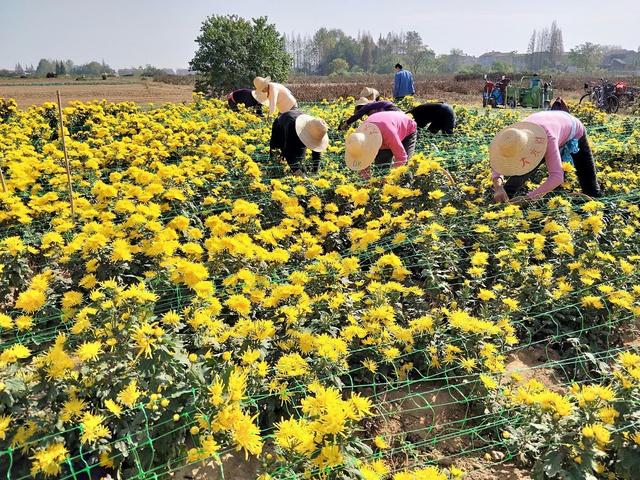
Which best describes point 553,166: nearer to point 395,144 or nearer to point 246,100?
point 395,144

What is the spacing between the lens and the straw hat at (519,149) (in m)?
4.08

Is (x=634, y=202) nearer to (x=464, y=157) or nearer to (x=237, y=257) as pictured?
(x=464, y=157)

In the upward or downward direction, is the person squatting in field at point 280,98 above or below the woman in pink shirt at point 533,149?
above

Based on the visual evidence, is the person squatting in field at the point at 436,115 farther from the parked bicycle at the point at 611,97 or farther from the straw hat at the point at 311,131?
the parked bicycle at the point at 611,97

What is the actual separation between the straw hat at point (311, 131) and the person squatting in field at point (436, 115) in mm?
2072

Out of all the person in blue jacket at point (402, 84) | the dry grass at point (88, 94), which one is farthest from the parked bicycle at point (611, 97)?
the dry grass at point (88, 94)

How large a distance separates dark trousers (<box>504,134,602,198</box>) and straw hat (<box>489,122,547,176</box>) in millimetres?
427

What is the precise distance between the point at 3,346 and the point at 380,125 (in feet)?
12.3

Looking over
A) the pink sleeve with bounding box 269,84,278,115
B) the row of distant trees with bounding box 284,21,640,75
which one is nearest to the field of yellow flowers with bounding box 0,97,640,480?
the pink sleeve with bounding box 269,84,278,115

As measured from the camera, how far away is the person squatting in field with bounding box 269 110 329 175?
209 inches

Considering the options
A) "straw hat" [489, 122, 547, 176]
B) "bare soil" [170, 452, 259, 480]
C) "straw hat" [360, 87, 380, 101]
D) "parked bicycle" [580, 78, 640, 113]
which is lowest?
"bare soil" [170, 452, 259, 480]

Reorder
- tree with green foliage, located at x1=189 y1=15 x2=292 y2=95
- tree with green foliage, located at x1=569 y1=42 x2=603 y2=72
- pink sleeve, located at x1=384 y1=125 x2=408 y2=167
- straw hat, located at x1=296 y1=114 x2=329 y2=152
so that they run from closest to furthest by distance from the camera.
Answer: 1. pink sleeve, located at x1=384 y1=125 x2=408 y2=167
2. straw hat, located at x1=296 y1=114 x2=329 y2=152
3. tree with green foliage, located at x1=189 y1=15 x2=292 y2=95
4. tree with green foliage, located at x1=569 y1=42 x2=603 y2=72

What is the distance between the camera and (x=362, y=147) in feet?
15.1

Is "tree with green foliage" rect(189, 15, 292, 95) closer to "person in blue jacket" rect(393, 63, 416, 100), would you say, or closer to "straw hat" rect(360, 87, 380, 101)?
"person in blue jacket" rect(393, 63, 416, 100)
